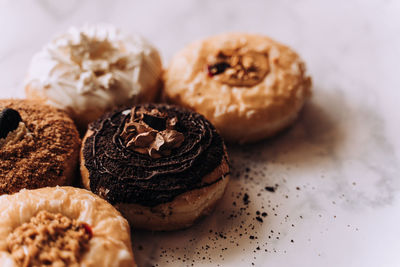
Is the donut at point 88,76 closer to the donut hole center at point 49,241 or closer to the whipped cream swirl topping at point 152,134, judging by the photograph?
the whipped cream swirl topping at point 152,134

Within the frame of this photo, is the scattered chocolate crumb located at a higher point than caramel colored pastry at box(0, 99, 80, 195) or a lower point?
lower

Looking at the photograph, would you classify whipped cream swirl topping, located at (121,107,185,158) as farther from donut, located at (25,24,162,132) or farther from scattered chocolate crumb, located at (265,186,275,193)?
scattered chocolate crumb, located at (265,186,275,193)

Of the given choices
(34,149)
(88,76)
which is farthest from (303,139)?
(34,149)

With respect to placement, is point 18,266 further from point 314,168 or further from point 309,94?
point 309,94

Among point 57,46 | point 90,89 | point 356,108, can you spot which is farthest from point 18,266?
point 356,108

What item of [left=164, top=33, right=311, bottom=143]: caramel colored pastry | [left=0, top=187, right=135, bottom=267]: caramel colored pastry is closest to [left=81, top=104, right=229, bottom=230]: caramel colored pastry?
[left=0, top=187, right=135, bottom=267]: caramel colored pastry

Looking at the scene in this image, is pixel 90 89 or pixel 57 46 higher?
pixel 57 46

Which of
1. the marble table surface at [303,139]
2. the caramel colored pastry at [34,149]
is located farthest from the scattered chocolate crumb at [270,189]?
the caramel colored pastry at [34,149]
